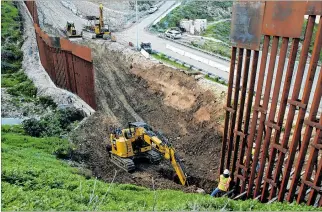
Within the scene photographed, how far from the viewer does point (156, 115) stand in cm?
2003

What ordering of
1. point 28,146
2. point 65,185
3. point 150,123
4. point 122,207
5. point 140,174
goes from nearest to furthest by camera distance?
point 122,207 → point 65,185 → point 140,174 → point 28,146 → point 150,123

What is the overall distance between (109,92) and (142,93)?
2.38 meters

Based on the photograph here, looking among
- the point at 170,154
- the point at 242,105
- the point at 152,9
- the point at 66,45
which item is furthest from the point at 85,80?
the point at 152,9

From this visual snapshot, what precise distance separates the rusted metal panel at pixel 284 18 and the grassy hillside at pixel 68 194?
15.7 feet

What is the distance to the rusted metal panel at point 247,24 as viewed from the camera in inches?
364

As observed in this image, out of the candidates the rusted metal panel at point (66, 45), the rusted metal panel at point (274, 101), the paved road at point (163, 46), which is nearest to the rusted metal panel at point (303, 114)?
the rusted metal panel at point (274, 101)

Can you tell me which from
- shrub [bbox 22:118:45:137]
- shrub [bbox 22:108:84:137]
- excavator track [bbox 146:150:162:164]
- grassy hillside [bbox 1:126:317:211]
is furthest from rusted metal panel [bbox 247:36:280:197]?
shrub [bbox 22:118:45:137]

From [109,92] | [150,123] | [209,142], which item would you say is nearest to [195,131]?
[209,142]

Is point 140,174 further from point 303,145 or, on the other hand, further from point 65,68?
point 65,68

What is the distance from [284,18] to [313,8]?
30.9 inches

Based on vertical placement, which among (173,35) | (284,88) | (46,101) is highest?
(284,88)

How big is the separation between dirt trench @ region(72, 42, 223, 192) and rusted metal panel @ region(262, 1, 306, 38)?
271 inches

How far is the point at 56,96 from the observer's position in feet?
71.4

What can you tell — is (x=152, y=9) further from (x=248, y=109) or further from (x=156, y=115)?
(x=248, y=109)
